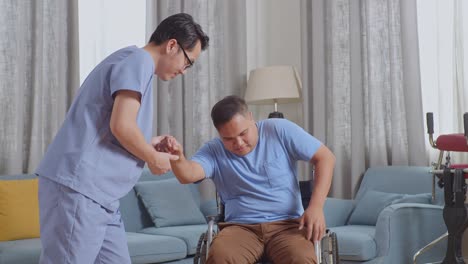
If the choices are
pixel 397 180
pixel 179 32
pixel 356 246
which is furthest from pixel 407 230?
pixel 179 32

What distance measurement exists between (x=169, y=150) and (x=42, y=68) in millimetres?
2335

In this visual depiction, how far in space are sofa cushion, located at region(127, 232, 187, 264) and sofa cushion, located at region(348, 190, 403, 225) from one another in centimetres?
118

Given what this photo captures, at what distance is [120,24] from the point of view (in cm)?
496

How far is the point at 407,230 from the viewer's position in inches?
150

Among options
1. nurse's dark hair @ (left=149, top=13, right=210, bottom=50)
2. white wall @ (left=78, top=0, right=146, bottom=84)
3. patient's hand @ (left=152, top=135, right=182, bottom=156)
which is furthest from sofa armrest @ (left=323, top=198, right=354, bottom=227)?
nurse's dark hair @ (left=149, top=13, right=210, bottom=50)

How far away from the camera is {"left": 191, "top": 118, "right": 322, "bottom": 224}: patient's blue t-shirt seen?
269 cm

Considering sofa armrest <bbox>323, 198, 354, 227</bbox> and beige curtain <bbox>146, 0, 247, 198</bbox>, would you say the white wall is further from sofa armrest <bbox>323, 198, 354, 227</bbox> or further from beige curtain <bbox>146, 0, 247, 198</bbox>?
sofa armrest <bbox>323, 198, 354, 227</bbox>

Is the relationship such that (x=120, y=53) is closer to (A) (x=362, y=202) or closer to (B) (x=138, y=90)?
(B) (x=138, y=90)

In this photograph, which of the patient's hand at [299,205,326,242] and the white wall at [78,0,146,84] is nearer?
the patient's hand at [299,205,326,242]

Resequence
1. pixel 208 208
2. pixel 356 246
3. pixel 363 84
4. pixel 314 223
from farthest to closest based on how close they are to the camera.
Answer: pixel 363 84
pixel 208 208
pixel 356 246
pixel 314 223

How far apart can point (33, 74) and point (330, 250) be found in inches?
99.5

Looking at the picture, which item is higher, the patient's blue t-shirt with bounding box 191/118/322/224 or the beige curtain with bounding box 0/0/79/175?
the beige curtain with bounding box 0/0/79/175


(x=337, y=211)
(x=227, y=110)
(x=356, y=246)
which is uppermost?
(x=227, y=110)

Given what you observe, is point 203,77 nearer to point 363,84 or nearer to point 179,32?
→ point 363,84
